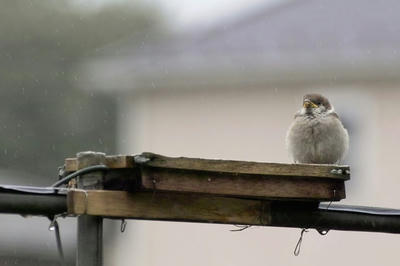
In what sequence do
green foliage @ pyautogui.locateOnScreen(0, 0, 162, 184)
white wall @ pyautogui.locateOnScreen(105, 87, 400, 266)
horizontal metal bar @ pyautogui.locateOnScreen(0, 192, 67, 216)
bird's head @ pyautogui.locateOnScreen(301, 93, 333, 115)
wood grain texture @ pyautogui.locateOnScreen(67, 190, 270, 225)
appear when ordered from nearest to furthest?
1. horizontal metal bar @ pyautogui.locateOnScreen(0, 192, 67, 216)
2. wood grain texture @ pyautogui.locateOnScreen(67, 190, 270, 225)
3. bird's head @ pyautogui.locateOnScreen(301, 93, 333, 115)
4. white wall @ pyautogui.locateOnScreen(105, 87, 400, 266)
5. green foliage @ pyautogui.locateOnScreen(0, 0, 162, 184)

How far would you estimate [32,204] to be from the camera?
388cm

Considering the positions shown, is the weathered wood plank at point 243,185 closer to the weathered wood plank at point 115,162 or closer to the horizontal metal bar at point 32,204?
the weathered wood plank at point 115,162

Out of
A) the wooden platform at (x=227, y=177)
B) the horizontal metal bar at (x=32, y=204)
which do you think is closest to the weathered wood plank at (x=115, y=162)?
the wooden platform at (x=227, y=177)

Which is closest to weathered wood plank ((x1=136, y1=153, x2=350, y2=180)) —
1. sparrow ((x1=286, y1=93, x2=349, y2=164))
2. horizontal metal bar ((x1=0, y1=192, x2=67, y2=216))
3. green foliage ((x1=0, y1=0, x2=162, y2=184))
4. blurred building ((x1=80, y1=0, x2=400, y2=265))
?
horizontal metal bar ((x1=0, y1=192, x2=67, y2=216))

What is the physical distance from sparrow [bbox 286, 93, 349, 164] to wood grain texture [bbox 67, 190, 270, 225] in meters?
2.46

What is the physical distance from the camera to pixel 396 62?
18.2 m

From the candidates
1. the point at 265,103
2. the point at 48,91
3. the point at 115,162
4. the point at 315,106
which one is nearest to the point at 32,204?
the point at 115,162

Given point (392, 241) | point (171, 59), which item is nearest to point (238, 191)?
point (392, 241)

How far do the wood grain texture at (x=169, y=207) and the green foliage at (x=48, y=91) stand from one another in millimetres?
22744

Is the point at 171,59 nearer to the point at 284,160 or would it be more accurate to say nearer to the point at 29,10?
the point at 284,160

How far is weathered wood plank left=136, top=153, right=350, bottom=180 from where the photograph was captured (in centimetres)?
398

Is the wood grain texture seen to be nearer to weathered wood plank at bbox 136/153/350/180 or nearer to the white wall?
weathered wood plank at bbox 136/153/350/180

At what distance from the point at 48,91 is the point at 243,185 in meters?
26.7

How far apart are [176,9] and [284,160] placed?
50.3ft
